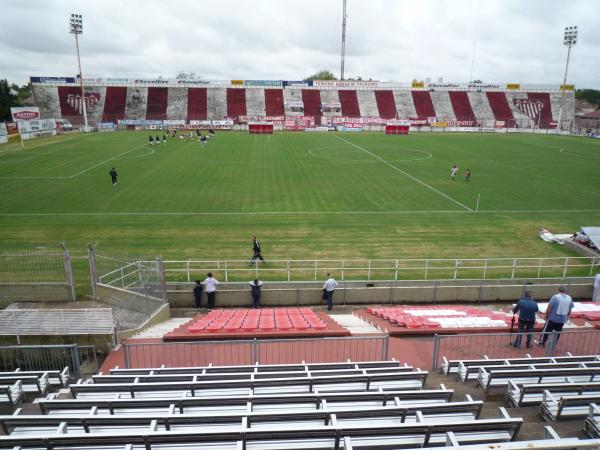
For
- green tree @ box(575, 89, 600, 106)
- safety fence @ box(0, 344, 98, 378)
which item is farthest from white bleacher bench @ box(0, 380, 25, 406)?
green tree @ box(575, 89, 600, 106)

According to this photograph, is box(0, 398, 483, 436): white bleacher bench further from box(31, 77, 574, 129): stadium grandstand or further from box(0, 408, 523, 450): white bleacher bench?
box(31, 77, 574, 129): stadium grandstand

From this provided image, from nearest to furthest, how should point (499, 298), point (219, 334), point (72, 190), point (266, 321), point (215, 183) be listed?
point (219, 334)
point (266, 321)
point (499, 298)
point (72, 190)
point (215, 183)

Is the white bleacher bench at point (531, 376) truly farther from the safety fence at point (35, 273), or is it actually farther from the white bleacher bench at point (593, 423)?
the safety fence at point (35, 273)

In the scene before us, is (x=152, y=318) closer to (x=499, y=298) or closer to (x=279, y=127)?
(x=499, y=298)

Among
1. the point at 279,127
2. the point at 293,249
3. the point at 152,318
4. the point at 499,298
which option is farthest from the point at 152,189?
the point at 279,127

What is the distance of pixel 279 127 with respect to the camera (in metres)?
81.1

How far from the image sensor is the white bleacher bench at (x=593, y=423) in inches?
199

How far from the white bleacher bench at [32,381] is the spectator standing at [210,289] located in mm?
7096

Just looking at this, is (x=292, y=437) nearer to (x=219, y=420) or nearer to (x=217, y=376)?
(x=219, y=420)

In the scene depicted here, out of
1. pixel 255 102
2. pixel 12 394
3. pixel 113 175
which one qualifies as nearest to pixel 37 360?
pixel 12 394

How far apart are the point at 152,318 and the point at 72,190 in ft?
Answer: 72.6

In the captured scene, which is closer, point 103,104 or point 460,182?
point 460,182

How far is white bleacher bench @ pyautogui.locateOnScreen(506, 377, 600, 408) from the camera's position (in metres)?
6.20

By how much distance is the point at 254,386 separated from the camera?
6.82 meters
